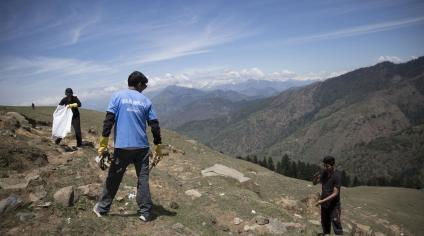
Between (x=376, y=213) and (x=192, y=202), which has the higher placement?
(x=192, y=202)

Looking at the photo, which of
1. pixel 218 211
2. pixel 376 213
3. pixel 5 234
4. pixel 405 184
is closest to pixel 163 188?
pixel 218 211

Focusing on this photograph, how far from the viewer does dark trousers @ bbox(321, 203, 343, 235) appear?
37.0 feet

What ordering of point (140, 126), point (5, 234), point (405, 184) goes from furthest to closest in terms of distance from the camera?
point (405, 184) → point (140, 126) → point (5, 234)

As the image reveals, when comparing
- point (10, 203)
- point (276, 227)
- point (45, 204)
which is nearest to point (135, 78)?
point (45, 204)

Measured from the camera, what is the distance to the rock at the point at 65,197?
9500 mm

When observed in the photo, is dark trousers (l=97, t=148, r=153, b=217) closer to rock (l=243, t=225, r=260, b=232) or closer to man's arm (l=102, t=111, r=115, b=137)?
man's arm (l=102, t=111, r=115, b=137)

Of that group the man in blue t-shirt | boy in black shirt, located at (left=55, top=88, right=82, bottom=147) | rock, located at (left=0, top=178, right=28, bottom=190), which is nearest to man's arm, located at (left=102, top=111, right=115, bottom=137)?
the man in blue t-shirt

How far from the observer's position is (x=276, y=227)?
11.4 meters

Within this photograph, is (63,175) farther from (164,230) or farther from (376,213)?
(376,213)

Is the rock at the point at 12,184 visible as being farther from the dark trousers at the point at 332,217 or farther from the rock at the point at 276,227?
the dark trousers at the point at 332,217

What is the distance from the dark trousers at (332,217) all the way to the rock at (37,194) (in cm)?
893

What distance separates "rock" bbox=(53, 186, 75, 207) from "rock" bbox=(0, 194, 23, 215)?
92cm

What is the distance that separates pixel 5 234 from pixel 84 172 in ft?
17.3

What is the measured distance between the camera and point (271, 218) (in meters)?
12.3
